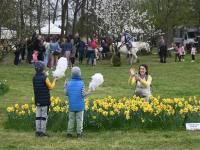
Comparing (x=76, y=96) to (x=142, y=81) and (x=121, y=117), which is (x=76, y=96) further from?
(x=142, y=81)

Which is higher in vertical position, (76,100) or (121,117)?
(76,100)

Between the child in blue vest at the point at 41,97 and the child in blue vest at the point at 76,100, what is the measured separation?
1.32 feet

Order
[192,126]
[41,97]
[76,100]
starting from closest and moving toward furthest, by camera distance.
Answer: [76,100], [41,97], [192,126]

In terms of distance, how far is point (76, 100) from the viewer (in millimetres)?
10242

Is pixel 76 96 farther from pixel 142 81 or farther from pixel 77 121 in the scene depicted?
pixel 142 81

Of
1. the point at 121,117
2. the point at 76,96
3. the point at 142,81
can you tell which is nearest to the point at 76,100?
the point at 76,96

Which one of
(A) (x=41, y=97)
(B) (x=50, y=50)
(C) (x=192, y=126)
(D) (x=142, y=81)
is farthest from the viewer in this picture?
(B) (x=50, y=50)

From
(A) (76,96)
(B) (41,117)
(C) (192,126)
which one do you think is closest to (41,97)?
(B) (41,117)

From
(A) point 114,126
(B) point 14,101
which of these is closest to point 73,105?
(A) point 114,126

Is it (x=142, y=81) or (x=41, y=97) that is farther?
(x=142, y=81)

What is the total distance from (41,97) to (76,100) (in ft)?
2.36

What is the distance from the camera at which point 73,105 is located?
1023cm

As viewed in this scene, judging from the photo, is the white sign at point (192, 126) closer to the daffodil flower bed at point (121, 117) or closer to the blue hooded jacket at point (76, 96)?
the daffodil flower bed at point (121, 117)

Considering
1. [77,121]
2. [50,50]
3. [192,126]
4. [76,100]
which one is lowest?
[192,126]
